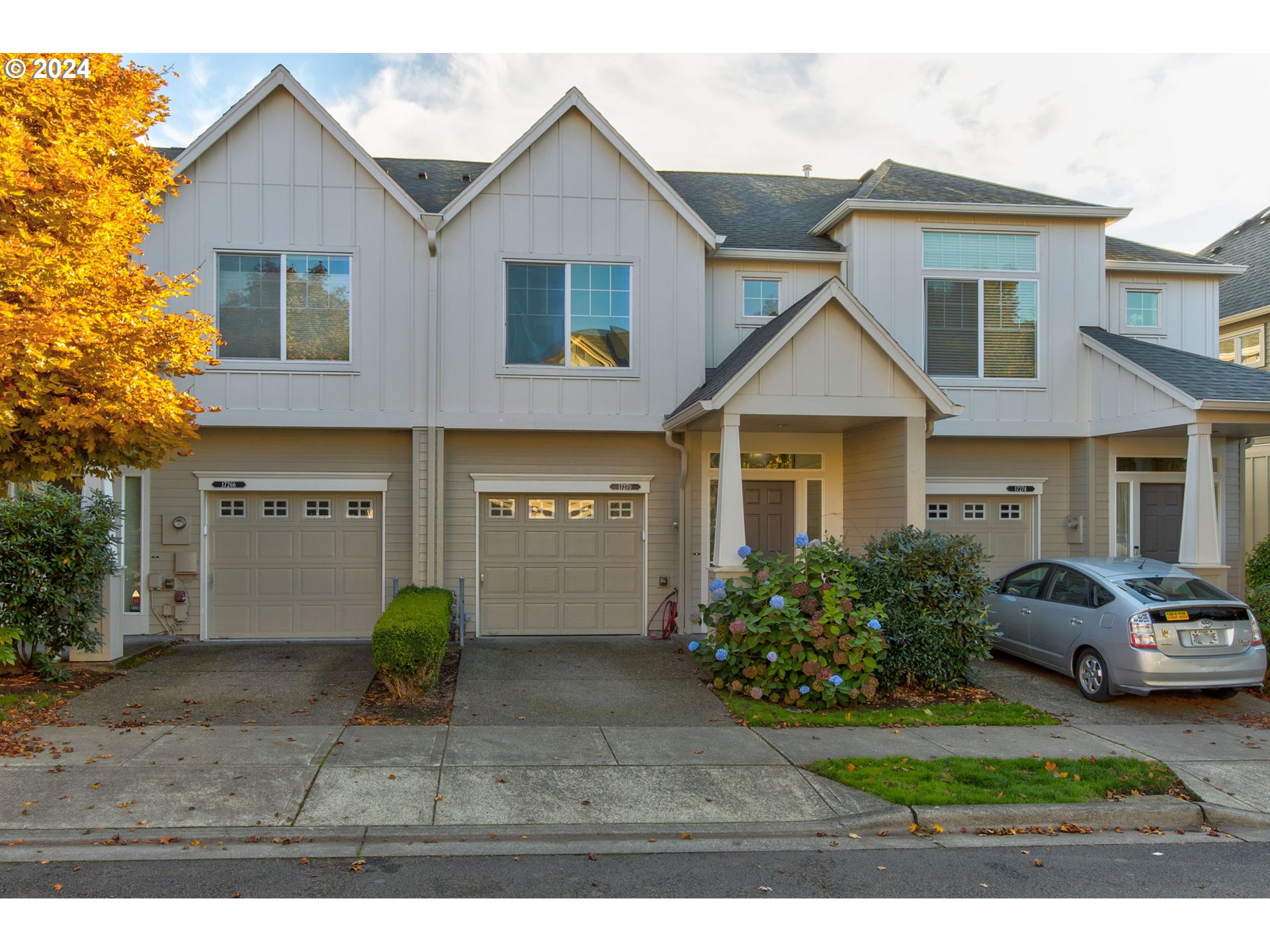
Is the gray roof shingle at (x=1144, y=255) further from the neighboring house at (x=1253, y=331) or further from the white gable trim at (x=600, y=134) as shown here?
the white gable trim at (x=600, y=134)

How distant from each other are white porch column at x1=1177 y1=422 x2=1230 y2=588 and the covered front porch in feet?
10.7

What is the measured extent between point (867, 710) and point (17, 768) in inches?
300

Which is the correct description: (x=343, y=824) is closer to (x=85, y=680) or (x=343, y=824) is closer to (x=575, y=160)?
(x=85, y=680)

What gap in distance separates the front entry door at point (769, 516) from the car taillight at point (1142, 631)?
530 cm

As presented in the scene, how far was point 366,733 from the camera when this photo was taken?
8023 millimetres

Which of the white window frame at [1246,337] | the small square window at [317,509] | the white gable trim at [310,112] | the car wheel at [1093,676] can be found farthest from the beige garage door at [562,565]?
the white window frame at [1246,337]

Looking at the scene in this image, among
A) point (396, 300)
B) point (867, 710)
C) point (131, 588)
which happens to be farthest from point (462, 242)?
point (867, 710)

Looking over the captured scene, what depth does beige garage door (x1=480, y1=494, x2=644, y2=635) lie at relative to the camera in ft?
42.6

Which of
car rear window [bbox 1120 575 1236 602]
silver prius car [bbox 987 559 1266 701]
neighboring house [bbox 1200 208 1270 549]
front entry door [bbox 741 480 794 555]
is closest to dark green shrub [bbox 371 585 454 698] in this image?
front entry door [bbox 741 480 794 555]

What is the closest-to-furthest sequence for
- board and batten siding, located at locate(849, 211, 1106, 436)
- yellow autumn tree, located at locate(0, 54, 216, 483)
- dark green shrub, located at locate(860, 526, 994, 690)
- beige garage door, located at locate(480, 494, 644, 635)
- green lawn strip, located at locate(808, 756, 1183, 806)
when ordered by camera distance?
green lawn strip, located at locate(808, 756, 1183, 806) < yellow autumn tree, located at locate(0, 54, 216, 483) < dark green shrub, located at locate(860, 526, 994, 690) < beige garage door, located at locate(480, 494, 644, 635) < board and batten siding, located at locate(849, 211, 1106, 436)

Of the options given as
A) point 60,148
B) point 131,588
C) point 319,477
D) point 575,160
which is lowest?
point 131,588

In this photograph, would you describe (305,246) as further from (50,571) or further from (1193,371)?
(1193,371)

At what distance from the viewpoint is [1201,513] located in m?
11.5

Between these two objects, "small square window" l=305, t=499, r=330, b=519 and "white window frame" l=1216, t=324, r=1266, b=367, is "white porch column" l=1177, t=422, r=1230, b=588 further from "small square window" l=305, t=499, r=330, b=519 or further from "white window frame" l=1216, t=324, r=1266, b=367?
"small square window" l=305, t=499, r=330, b=519
